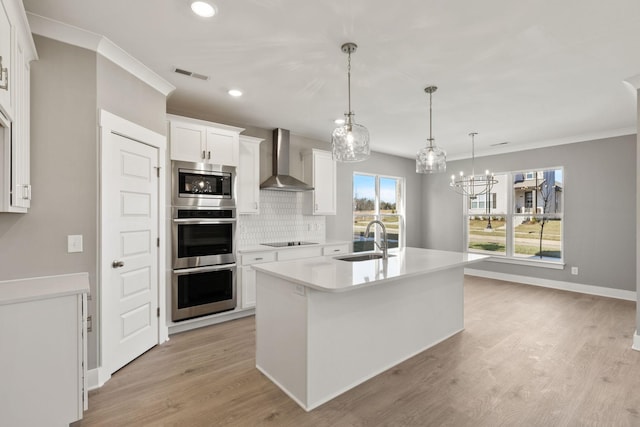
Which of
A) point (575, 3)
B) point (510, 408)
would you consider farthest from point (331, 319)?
point (575, 3)

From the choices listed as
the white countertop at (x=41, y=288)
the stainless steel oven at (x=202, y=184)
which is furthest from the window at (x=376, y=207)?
the white countertop at (x=41, y=288)

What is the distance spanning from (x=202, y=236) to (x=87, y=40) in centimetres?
203

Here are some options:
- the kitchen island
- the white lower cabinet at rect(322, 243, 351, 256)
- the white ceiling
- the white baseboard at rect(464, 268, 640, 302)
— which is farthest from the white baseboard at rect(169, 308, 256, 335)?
the white baseboard at rect(464, 268, 640, 302)

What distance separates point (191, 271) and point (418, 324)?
2.46 m

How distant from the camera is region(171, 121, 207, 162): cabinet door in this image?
3.31 metres

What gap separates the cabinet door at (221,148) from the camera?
11.8 feet

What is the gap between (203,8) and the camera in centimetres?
194

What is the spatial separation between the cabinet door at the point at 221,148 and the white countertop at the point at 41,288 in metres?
1.87

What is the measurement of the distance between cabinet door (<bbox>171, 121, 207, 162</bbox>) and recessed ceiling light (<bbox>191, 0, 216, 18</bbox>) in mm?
1588

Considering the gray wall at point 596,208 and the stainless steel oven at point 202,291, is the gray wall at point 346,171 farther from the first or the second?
the gray wall at point 596,208

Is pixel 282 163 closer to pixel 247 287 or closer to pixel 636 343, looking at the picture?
A: pixel 247 287

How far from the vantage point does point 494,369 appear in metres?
2.62

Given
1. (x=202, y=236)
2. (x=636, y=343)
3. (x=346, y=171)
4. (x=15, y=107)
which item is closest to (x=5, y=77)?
(x=15, y=107)

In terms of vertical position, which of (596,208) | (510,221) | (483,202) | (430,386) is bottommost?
(430,386)
